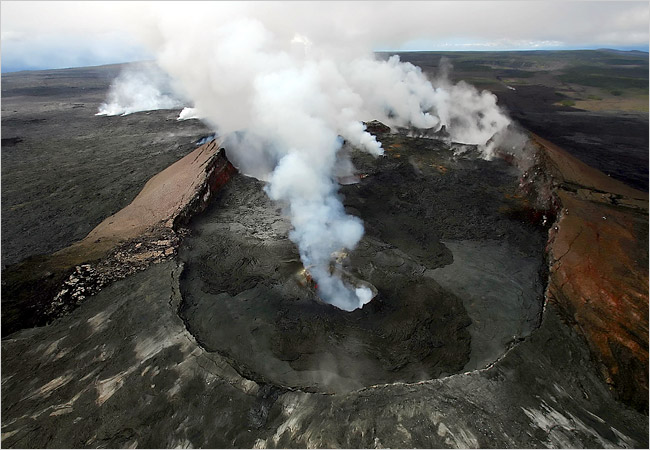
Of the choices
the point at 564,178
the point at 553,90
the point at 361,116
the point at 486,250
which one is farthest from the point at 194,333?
the point at 553,90

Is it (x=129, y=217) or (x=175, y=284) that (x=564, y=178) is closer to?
(x=175, y=284)

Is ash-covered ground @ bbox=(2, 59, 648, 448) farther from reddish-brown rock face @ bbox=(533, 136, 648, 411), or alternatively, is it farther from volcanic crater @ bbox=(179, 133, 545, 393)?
reddish-brown rock face @ bbox=(533, 136, 648, 411)

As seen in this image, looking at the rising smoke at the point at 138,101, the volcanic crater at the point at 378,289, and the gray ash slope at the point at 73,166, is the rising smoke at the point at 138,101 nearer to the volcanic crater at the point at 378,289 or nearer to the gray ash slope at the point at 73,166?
the gray ash slope at the point at 73,166

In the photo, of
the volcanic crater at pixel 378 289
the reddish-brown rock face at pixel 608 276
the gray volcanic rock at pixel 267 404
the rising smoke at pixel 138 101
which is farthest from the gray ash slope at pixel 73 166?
the reddish-brown rock face at pixel 608 276

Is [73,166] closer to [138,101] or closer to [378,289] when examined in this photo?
[378,289]

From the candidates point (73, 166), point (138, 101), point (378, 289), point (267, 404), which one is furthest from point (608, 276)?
point (138, 101)

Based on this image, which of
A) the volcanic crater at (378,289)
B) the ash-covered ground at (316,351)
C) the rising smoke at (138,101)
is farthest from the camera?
the rising smoke at (138,101)
